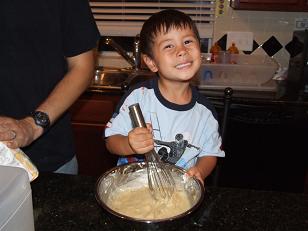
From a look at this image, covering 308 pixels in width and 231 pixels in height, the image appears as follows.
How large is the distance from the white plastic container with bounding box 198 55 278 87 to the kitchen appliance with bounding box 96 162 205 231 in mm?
1226

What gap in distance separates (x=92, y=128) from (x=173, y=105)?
3.51ft

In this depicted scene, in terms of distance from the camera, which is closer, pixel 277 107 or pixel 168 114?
pixel 168 114

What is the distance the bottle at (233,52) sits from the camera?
2189 millimetres

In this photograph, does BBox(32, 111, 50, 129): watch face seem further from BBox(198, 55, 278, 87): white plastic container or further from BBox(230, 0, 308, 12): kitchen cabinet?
BBox(230, 0, 308, 12): kitchen cabinet

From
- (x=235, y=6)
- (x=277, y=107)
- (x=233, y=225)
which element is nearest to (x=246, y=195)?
(x=233, y=225)

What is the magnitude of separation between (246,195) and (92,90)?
135 cm

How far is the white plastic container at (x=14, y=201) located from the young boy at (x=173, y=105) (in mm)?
449

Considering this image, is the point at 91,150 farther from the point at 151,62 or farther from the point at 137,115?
the point at 137,115

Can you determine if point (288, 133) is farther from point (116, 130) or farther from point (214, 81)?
point (116, 130)

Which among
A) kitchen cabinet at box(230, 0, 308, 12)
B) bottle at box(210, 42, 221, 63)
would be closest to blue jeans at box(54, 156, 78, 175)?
bottle at box(210, 42, 221, 63)

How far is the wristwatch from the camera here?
940mm

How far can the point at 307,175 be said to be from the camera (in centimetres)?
202

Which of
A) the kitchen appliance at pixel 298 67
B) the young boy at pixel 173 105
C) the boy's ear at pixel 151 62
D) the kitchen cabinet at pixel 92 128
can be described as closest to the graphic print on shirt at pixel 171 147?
the young boy at pixel 173 105

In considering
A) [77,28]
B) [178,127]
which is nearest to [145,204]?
[178,127]
